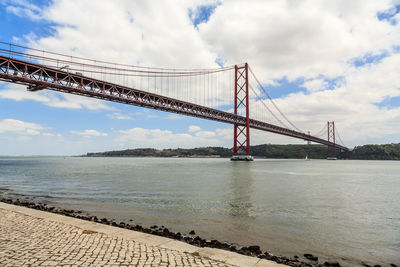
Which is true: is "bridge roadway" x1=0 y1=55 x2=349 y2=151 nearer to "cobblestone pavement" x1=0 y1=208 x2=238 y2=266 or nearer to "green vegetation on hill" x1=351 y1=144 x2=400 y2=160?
"cobblestone pavement" x1=0 y1=208 x2=238 y2=266

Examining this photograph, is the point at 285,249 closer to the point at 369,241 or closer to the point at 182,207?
the point at 369,241

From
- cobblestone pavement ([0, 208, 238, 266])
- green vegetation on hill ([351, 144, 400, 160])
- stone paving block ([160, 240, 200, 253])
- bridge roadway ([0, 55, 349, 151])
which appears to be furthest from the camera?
green vegetation on hill ([351, 144, 400, 160])

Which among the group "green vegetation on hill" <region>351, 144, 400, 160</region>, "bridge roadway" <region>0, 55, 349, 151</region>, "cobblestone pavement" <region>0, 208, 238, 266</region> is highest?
"bridge roadway" <region>0, 55, 349, 151</region>

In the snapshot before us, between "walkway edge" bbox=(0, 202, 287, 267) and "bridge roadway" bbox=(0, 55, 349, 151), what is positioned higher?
"bridge roadway" bbox=(0, 55, 349, 151)

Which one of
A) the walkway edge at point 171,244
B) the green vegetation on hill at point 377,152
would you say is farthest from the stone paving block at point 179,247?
the green vegetation on hill at point 377,152

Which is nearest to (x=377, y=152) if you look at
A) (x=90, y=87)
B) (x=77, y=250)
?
(x=90, y=87)

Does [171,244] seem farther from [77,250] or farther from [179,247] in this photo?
[77,250]

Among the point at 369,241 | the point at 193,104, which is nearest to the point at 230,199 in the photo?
the point at 369,241

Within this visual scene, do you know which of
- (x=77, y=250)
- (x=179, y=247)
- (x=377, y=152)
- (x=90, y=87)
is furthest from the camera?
(x=377, y=152)

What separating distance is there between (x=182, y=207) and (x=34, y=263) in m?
7.48

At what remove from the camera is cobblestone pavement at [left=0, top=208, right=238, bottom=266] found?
421 centimetres

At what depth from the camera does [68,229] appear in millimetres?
6125

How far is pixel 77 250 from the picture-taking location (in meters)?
4.75

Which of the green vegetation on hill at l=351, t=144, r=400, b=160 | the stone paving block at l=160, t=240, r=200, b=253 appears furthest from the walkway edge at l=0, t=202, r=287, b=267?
the green vegetation on hill at l=351, t=144, r=400, b=160
